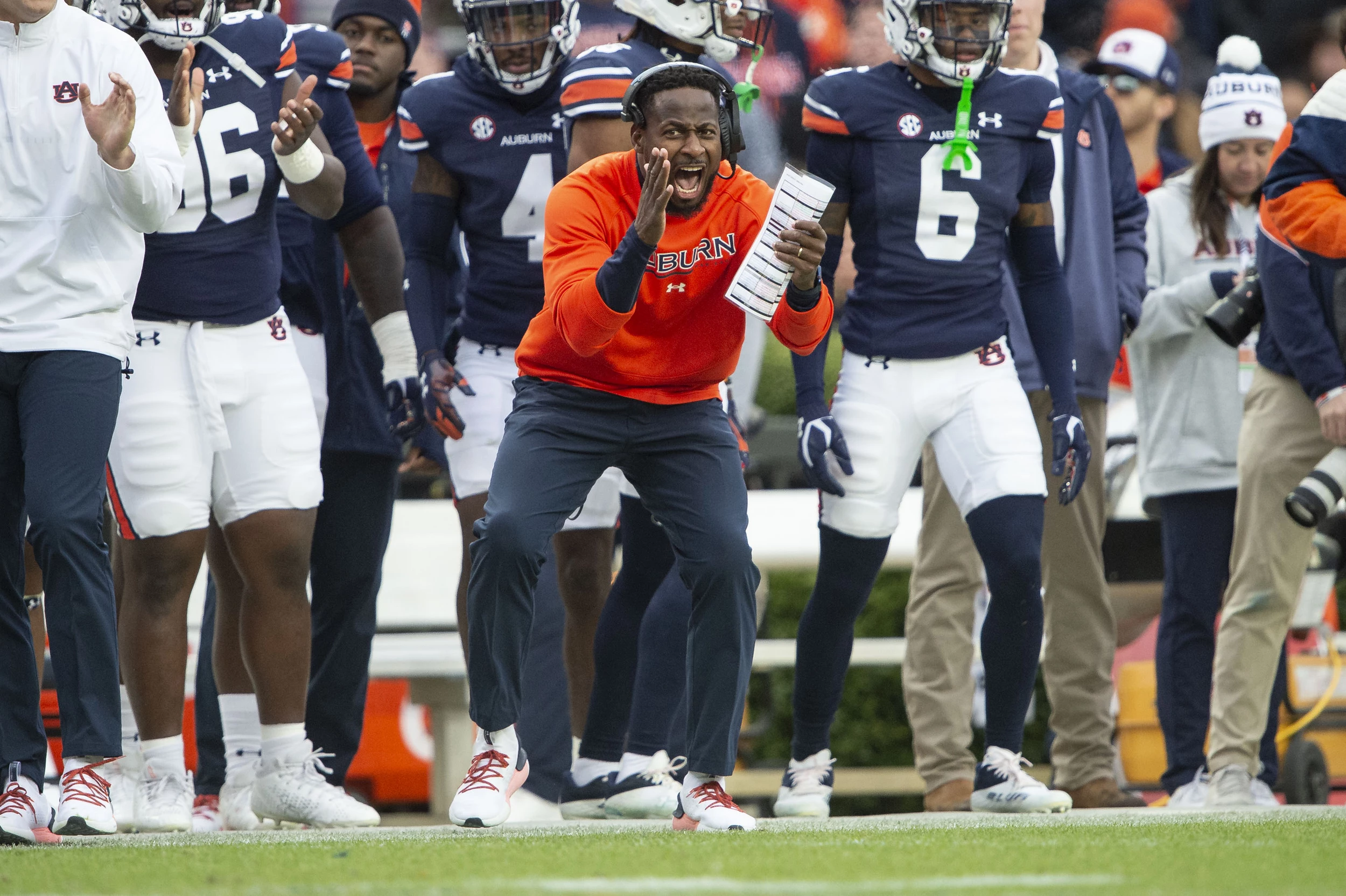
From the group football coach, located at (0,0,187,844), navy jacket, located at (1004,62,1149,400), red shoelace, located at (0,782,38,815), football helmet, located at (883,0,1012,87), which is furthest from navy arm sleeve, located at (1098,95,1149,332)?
red shoelace, located at (0,782,38,815)

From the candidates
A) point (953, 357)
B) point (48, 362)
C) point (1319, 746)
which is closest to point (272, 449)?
point (48, 362)

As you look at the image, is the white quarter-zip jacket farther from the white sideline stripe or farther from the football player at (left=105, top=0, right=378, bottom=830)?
the white sideline stripe

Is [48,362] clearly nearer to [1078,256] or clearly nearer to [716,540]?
[716,540]

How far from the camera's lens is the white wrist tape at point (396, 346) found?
523 centimetres

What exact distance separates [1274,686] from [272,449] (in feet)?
10.6

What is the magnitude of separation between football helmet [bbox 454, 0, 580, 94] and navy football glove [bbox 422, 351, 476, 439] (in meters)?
0.78

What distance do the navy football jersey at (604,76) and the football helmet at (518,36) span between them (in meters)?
0.16

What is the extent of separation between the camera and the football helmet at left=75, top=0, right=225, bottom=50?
4668 mm

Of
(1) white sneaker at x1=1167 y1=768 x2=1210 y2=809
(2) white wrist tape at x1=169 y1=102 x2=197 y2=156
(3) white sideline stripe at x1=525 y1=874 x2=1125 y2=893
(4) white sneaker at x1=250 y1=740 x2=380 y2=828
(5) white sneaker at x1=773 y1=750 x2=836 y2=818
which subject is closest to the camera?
(3) white sideline stripe at x1=525 y1=874 x2=1125 y2=893

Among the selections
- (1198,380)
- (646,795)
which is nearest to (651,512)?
(646,795)

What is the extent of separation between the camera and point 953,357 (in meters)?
5.02

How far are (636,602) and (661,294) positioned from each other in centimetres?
122

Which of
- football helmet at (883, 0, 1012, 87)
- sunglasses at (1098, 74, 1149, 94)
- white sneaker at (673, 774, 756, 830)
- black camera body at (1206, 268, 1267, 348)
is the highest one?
football helmet at (883, 0, 1012, 87)

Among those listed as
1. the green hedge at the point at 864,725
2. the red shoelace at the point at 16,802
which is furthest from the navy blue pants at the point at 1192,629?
the red shoelace at the point at 16,802
